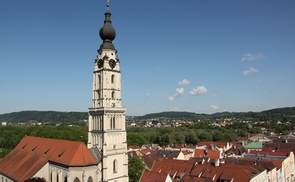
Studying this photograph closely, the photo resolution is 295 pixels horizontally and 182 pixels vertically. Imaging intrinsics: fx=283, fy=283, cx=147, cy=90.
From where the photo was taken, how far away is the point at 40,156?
46625 millimetres

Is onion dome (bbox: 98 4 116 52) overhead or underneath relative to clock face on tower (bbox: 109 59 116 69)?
overhead

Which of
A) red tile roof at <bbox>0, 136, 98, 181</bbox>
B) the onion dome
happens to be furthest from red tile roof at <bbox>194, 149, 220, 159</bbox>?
the onion dome

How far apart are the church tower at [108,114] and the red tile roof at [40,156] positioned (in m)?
2.64

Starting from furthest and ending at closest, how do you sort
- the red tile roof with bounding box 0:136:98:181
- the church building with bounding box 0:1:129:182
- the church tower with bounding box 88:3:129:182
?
the church tower with bounding box 88:3:129:182, the church building with bounding box 0:1:129:182, the red tile roof with bounding box 0:136:98:181

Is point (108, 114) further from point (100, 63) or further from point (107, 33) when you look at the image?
point (107, 33)

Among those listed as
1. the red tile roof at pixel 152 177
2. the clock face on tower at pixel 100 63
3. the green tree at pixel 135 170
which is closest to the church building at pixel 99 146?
the clock face on tower at pixel 100 63

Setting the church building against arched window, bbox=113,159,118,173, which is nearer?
the church building

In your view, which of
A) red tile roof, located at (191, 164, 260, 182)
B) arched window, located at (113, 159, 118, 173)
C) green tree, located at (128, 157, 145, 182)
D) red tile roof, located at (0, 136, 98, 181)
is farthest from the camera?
green tree, located at (128, 157, 145, 182)

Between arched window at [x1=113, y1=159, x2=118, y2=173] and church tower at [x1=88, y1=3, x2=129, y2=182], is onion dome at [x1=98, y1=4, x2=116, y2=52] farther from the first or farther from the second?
arched window at [x1=113, y1=159, x2=118, y2=173]

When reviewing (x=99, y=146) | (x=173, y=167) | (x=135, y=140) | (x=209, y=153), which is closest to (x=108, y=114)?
(x=99, y=146)

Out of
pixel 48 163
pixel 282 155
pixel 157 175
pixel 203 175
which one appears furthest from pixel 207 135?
pixel 48 163

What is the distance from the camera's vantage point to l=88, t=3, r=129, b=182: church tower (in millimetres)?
42688

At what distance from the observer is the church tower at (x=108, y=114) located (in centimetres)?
4269

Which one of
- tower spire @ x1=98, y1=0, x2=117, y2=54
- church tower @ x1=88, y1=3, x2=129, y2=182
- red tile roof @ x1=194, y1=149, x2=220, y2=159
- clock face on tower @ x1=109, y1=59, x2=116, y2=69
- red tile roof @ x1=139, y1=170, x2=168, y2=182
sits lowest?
red tile roof @ x1=194, y1=149, x2=220, y2=159
